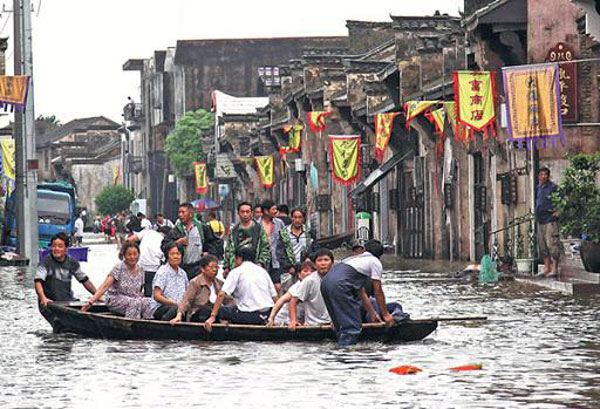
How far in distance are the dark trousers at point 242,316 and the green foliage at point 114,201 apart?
111 metres

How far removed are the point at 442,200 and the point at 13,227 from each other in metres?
15.8

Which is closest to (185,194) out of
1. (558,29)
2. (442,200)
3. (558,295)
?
(442,200)

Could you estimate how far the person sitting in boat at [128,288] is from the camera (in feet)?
65.8

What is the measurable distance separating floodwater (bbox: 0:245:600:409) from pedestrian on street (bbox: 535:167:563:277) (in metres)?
6.47

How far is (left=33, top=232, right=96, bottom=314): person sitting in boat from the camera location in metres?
20.8

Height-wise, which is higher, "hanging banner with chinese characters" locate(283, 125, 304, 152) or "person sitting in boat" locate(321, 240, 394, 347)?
"hanging banner with chinese characters" locate(283, 125, 304, 152)

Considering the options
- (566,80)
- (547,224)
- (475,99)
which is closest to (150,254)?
(547,224)

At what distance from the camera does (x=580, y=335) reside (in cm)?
1934

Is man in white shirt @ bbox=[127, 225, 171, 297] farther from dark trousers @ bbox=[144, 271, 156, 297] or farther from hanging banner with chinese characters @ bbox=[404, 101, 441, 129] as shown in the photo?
hanging banner with chinese characters @ bbox=[404, 101, 441, 129]

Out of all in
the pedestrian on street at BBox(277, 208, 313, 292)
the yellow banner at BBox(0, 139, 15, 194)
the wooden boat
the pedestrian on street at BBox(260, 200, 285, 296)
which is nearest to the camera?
the wooden boat

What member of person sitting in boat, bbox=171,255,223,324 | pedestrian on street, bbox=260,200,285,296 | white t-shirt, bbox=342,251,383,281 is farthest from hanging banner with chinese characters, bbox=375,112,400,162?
white t-shirt, bbox=342,251,383,281

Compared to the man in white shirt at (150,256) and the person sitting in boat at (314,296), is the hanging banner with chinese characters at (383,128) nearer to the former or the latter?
the man in white shirt at (150,256)

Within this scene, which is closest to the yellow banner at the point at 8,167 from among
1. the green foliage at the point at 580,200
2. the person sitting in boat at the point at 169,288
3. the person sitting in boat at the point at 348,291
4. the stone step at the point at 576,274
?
the stone step at the point at 576,274

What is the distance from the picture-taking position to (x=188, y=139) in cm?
10438
